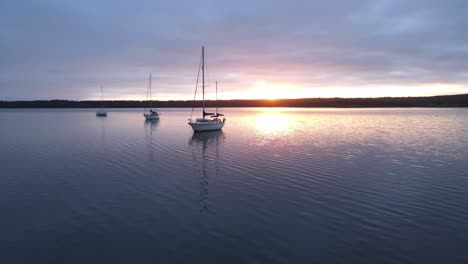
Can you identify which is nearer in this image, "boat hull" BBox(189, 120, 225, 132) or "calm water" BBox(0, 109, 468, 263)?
"calm water" BBox(0, 109, 468, 263)

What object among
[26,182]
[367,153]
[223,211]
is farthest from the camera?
[367,153]

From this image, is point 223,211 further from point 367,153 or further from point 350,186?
point 367,153

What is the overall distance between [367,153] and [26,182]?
20.2 m

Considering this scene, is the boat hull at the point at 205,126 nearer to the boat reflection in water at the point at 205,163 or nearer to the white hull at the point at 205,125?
the white hull at the point at 205,125

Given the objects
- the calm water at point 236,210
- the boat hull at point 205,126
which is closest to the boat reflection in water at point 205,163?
the calm water at point 236,210

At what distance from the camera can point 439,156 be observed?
65.7 feet

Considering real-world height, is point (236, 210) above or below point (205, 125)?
below

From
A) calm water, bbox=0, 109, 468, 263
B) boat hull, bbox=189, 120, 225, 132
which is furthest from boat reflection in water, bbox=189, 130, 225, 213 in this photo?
boat hull, bbox=189, 120, 225, 132

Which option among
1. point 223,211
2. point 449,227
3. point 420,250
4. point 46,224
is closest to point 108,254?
point 46,224

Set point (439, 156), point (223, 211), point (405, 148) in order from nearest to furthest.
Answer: point (223, 211) < point (439, 156) < point (405, 148)

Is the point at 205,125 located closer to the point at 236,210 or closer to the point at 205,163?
the point at 205,163

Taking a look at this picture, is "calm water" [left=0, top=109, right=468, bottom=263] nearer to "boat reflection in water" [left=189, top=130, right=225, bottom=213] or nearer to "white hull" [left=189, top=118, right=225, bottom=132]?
"boat reflection in water" [left=189, top=130, right=225, bottom=213]

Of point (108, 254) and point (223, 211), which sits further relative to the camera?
point (223, 211)

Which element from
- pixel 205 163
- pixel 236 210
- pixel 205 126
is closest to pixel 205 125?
pixel 205 126
